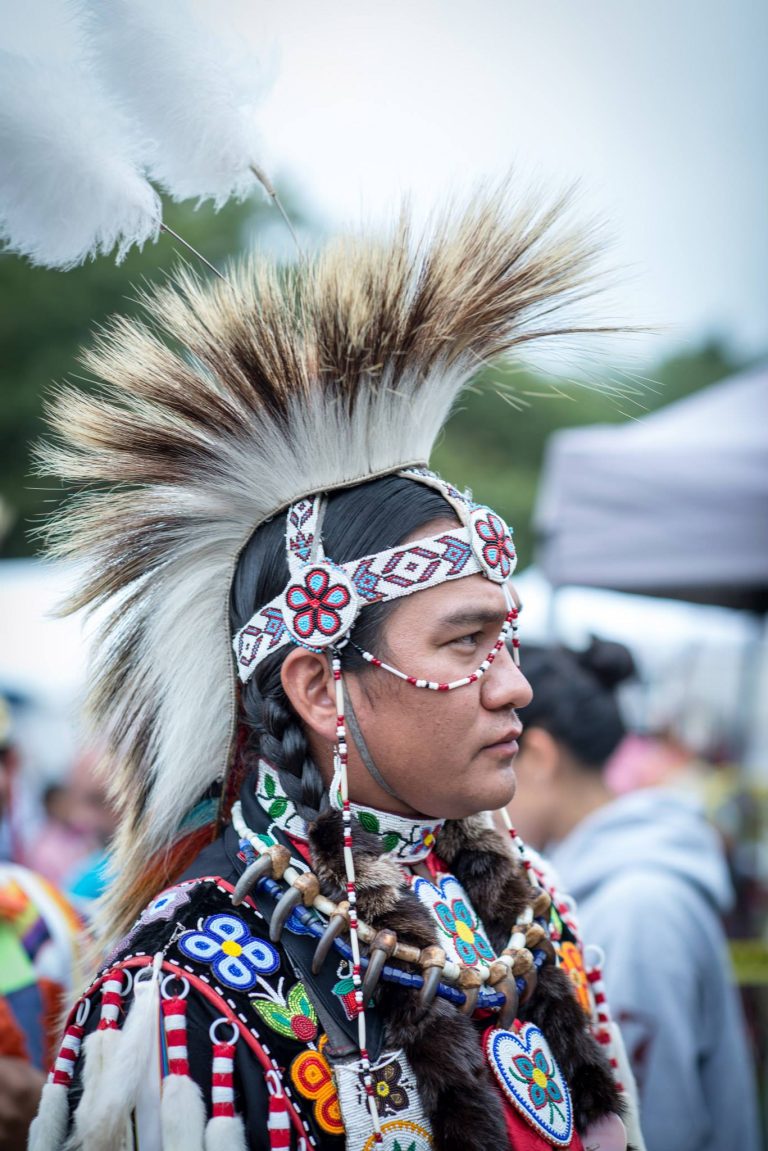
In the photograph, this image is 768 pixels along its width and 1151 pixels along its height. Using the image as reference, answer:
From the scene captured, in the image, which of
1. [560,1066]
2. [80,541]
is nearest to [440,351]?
[80,541]

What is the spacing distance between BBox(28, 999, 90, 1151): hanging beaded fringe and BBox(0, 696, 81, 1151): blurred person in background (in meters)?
0.83

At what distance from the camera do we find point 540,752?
3.38 meters

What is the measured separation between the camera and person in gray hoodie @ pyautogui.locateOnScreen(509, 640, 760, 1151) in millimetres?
2916

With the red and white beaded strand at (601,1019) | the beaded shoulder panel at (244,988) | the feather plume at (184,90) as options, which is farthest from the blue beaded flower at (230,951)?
the feather plume at (184,90)

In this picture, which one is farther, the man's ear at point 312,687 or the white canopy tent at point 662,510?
the white canopy tent at point 662,510

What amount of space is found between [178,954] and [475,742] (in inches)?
23.1

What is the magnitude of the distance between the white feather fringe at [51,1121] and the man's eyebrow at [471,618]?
0.93m

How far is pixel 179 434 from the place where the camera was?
1.84 meters

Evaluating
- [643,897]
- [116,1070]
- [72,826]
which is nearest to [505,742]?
[116,1070]

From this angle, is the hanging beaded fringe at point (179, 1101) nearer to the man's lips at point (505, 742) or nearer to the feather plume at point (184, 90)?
the man's lips at point (505, 742)

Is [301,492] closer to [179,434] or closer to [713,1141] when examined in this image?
[179,434]

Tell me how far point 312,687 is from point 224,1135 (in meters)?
0.70

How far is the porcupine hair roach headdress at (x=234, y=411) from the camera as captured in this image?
182cm

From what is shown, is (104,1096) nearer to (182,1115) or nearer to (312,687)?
(182,1115)
